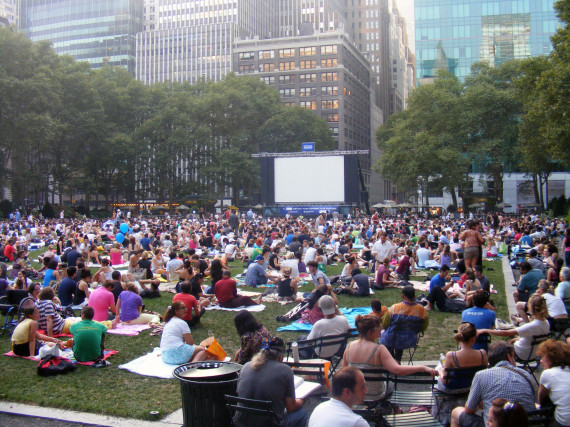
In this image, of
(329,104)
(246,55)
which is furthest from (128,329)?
(246,55)

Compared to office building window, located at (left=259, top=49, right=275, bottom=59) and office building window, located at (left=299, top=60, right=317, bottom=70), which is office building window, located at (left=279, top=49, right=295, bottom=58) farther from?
office building window, located at (left=299, top=60, right=317, bottom=70)

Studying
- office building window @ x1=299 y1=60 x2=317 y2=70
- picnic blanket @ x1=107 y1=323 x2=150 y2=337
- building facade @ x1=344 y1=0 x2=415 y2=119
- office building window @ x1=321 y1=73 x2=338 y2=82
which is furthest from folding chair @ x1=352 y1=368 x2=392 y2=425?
building facade @ x1=344 y1=0 x2=415 y2=119

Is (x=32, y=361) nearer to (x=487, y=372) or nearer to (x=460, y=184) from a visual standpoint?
(x=487, y=372)

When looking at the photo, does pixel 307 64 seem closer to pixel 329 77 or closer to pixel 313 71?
pixel 313 71

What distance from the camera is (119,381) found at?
6.92 metres

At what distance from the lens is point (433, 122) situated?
55.1 metres

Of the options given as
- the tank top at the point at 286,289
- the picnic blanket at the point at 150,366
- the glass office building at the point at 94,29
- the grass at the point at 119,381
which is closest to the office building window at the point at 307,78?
the glass office building at the point at 94,29

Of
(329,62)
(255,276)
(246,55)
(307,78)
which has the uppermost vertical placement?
(246,55)

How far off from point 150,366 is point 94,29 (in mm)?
119077

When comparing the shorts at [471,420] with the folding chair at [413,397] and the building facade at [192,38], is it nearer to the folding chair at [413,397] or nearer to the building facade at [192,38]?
the folding chair at [413,397]

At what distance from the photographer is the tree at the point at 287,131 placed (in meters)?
65.9

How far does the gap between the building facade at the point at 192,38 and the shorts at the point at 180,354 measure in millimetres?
103673

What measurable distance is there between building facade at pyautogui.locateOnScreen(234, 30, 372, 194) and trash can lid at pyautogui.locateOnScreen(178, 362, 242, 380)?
300 ft

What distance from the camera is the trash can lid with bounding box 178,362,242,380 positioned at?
5004mm
